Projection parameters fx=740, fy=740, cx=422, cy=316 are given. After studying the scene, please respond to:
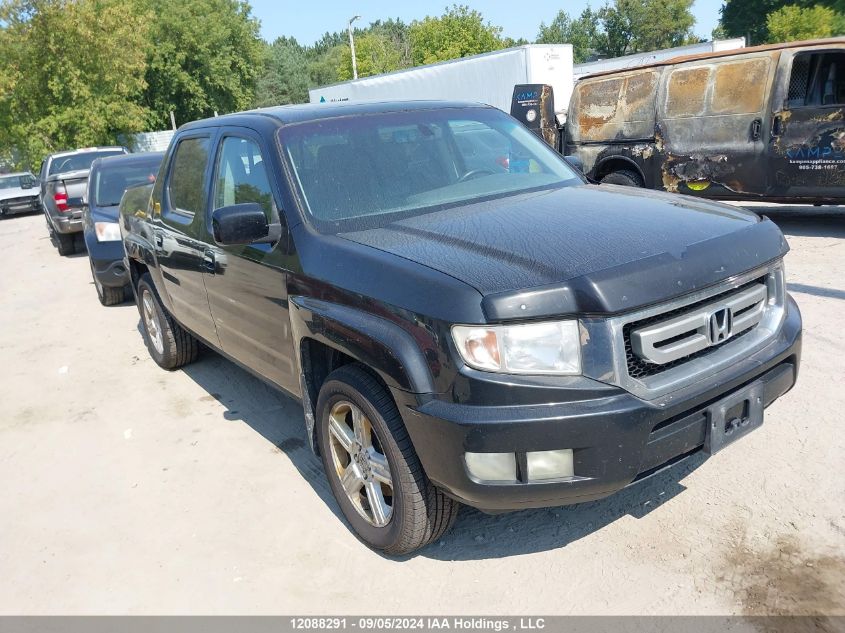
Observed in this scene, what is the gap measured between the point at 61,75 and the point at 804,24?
37065 mm

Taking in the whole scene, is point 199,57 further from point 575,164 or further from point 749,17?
point 749,17

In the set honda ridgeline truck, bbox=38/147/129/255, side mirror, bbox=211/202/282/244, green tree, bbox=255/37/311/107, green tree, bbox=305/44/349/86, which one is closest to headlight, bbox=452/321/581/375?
side mirror, bbox=211/202/282/244

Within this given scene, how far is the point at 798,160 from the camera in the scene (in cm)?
809

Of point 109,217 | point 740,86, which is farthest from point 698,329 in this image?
point 109,217

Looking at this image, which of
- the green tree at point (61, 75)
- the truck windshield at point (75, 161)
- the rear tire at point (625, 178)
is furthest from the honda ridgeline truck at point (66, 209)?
the green tree at point (61, 75)

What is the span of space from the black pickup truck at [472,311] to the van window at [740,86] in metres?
5.40

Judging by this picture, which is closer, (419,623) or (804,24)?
(419,623)

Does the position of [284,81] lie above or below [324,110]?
above

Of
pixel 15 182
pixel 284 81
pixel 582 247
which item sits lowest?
pixel 15 182

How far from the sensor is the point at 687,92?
901 centimetres

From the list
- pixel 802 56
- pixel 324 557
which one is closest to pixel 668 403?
pixel 324 557

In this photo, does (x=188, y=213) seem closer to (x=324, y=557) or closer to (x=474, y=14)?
(x=324, y=557)

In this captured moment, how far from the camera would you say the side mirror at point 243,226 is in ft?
11.0

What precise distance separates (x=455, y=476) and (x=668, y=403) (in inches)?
30.9
